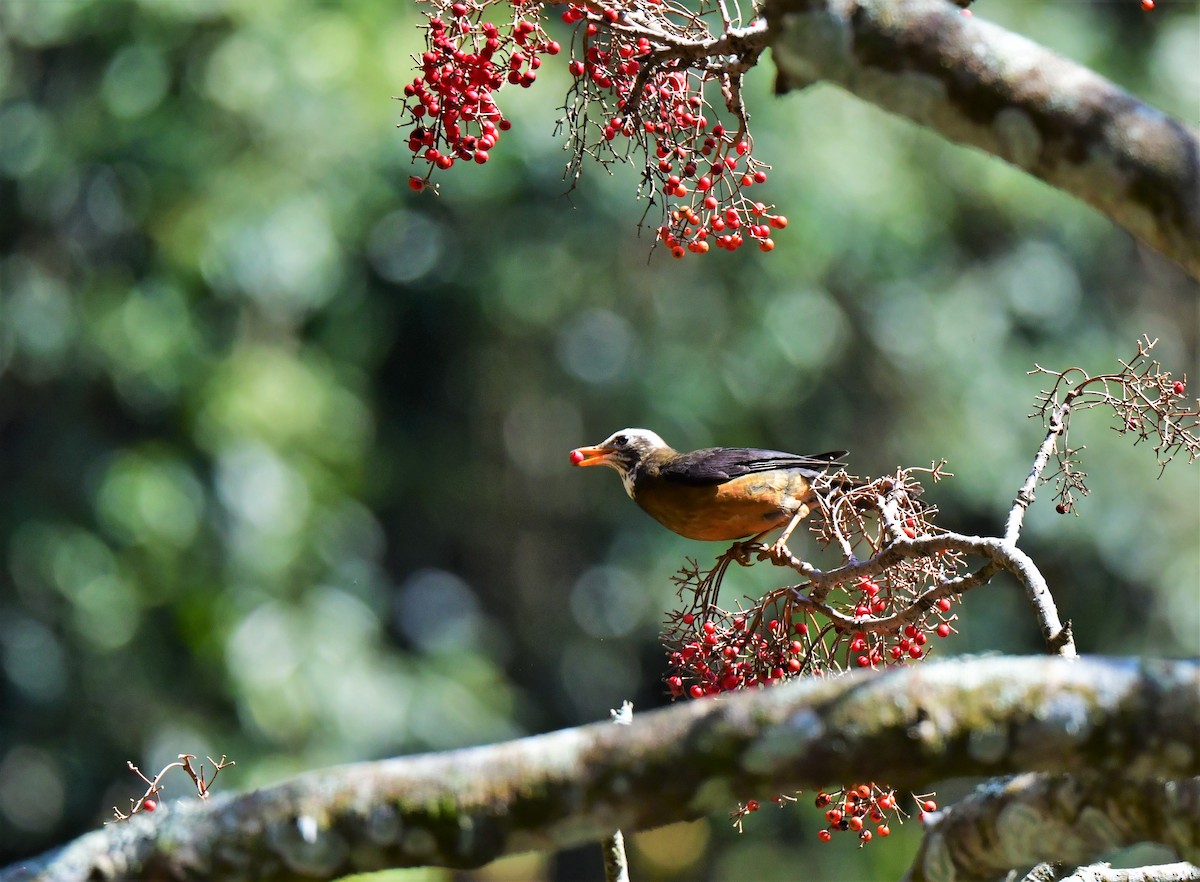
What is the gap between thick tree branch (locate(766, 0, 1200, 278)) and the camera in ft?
6.84

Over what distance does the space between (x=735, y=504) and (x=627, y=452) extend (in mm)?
912

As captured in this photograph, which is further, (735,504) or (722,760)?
(735,504)

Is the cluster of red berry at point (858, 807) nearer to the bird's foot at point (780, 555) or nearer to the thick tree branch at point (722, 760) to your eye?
the bird's foot at point (780, 555)

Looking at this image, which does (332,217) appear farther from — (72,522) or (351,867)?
(351,867)

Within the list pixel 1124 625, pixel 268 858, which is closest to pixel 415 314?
pixel 1124 625

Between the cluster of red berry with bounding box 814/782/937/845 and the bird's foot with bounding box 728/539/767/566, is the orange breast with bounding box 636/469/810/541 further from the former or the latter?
the cluster of red berry with bounding box 814/782/937/845

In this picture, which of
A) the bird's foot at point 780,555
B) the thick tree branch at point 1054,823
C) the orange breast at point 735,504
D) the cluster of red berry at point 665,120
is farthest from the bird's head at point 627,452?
the thick tree branch at point 1054,823

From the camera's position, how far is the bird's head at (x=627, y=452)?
5.86 meters

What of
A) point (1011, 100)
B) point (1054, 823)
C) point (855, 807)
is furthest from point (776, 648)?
point (1011, 100)

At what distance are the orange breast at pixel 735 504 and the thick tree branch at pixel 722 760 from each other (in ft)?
9.07

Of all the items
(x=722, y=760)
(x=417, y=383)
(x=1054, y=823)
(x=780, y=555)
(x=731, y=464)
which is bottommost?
(x=1054, y=823)

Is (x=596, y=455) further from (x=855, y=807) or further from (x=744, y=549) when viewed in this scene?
(x=855, y=807)

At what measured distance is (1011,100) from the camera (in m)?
2.15

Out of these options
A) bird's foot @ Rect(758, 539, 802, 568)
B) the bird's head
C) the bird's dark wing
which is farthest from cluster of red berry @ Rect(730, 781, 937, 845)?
the bird's head
